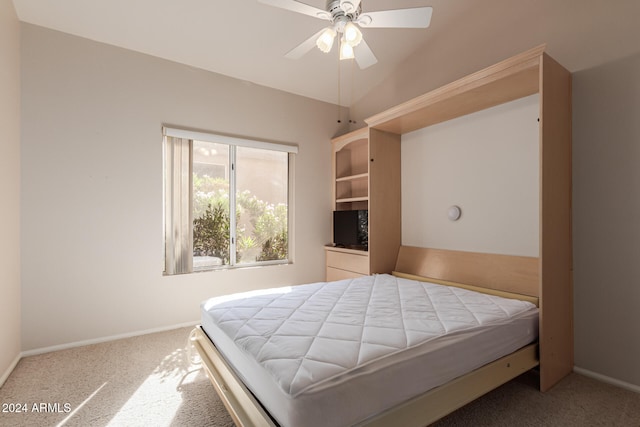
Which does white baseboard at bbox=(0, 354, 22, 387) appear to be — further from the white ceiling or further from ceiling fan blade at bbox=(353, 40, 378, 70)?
ceiling fan blade at bbox=(353, 40, 378, 70)

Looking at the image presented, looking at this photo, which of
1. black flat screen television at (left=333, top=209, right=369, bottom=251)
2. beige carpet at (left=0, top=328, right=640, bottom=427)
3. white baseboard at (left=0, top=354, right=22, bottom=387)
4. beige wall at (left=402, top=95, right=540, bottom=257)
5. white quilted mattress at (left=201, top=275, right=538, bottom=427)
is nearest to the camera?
white quilted mattress at (left=201, top=275, right=538, bottom=427)

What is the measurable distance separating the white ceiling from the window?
2.63 ft

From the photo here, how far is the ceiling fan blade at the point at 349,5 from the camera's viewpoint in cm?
169

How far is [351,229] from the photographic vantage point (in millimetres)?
3660

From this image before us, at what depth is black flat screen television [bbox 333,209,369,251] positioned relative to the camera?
11.7 feet

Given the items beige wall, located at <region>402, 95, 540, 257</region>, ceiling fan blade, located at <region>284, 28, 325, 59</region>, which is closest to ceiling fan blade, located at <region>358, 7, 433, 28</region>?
ceiling fan blade, located at <region>284, 28, 325, 59</region>

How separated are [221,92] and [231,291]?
2.20 m

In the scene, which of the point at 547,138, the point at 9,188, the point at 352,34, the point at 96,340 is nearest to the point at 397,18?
the point at 352,34

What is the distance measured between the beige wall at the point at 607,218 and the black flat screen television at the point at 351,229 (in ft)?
6.26

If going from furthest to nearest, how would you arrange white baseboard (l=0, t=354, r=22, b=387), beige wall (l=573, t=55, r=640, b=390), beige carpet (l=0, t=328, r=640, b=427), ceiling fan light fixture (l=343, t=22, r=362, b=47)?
white baseboard (l=0, t=354, r=22, b=387)
beige wall (l=573, t=55, r=640, b=390)
ceiling fan light fixture (l=343, t=22, r=362, b=47)
beige carpet (l=0, t=328, r=640, b=427)

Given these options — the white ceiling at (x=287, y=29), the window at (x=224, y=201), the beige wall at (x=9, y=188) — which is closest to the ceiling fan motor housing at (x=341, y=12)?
the white ceiling at (x=287, y=29)

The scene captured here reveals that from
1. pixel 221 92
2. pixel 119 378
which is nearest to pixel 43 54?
pixel 221 92

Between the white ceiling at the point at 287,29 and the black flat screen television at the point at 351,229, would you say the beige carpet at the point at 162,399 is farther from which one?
the white ceiling at the point at 287,29

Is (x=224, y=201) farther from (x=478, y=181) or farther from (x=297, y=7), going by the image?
(x=478, y=181)
